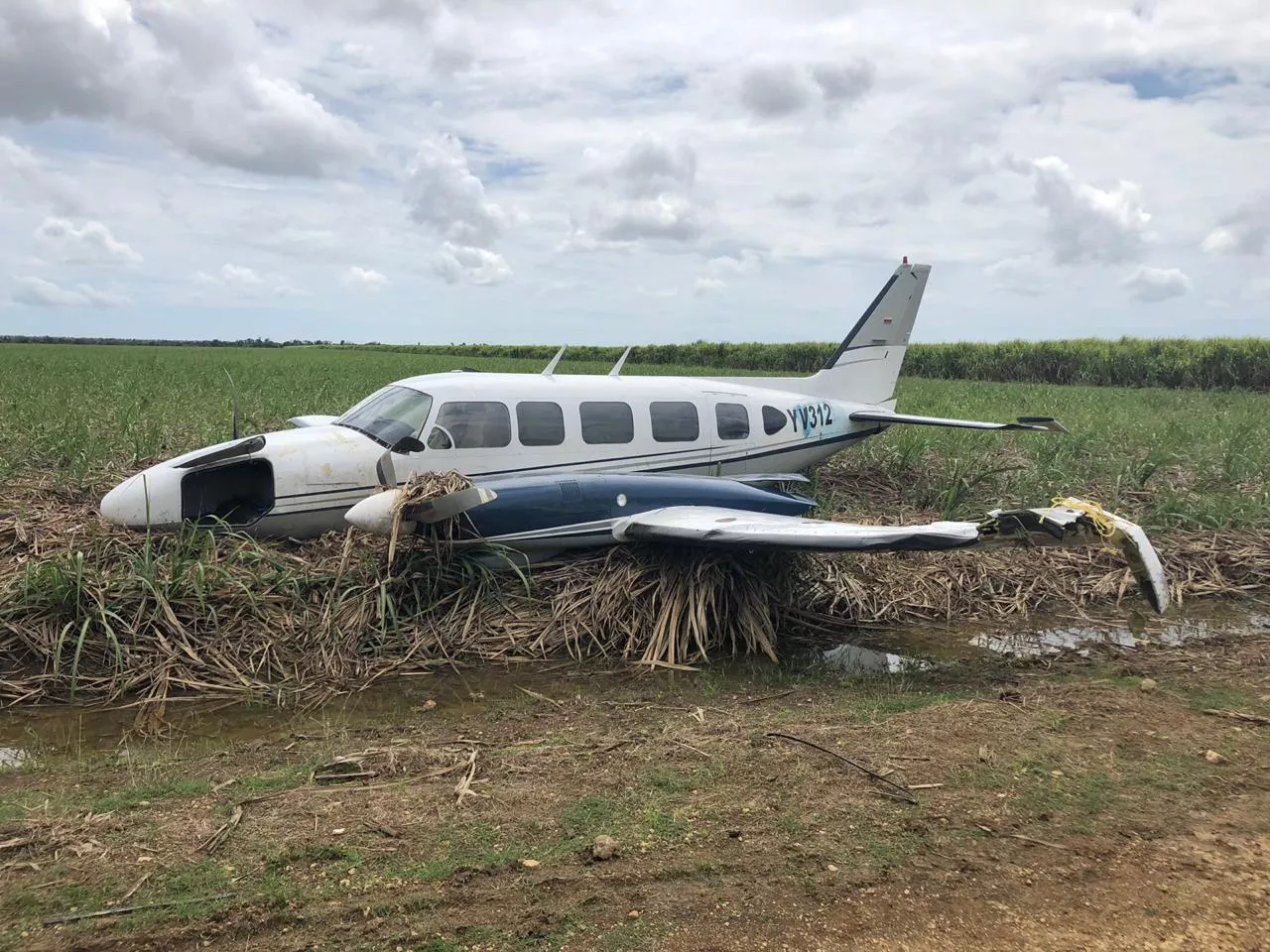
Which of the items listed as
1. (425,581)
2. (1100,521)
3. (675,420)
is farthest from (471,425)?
(1100,521)

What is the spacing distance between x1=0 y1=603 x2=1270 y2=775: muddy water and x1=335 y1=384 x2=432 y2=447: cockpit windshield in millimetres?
2767

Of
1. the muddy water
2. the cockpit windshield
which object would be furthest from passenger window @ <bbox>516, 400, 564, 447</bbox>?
the muddy water

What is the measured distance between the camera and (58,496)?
378 inches

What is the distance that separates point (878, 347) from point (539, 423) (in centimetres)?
615

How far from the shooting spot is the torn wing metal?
6.61 meters

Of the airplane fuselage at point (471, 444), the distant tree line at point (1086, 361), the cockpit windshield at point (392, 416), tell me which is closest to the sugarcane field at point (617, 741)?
the airplane fuselage at point (471, 444)

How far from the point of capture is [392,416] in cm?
875

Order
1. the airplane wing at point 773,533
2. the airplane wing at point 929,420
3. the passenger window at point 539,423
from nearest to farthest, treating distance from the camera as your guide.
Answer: the airplane wing at point 773,533 → the passenger window at point 539,423 → the airplane wing at point 929,420

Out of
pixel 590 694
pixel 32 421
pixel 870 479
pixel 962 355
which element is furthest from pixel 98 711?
pixel 962 355

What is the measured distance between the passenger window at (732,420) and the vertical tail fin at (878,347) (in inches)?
83.2

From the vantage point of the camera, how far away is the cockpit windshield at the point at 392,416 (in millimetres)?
8539

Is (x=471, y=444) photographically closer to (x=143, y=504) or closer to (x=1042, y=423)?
(x=143, y=504)

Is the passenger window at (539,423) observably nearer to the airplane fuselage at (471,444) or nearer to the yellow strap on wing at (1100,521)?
the airplane fuselage at (471,444)

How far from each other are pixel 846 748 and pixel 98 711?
5.13m
